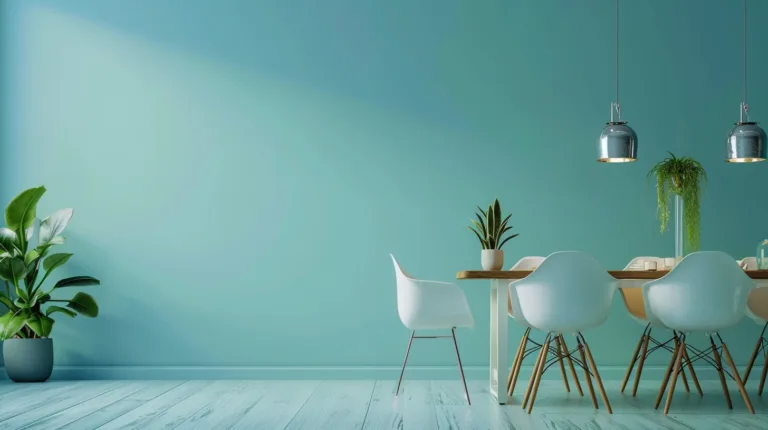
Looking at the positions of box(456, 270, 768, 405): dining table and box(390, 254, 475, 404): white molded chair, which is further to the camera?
box(390, 254, 475, 404): white molded chair

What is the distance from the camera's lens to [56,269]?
4.83 metres

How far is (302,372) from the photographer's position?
4.64 metres

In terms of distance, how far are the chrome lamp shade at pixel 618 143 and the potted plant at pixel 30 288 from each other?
301cm

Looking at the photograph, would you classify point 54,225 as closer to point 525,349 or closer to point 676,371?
point 525,349

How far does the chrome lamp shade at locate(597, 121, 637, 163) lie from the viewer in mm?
3945

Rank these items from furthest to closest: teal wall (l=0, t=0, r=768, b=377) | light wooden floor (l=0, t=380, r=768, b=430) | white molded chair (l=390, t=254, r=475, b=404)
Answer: teal wall (l=0, t=0, r=768, b=377), white molded chair (l=390, t=254, r=475, b=404), light wooden floor (l=0, t=380, r=768, b=430)

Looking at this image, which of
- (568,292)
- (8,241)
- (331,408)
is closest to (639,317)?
(568,292)

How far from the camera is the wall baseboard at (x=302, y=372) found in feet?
15.2

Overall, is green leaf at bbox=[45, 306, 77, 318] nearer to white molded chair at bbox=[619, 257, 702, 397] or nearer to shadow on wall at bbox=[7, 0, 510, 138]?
shadow on wall at bbox=[7, 0, 510, 138]

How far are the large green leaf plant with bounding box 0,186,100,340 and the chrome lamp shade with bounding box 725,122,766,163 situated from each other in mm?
3640

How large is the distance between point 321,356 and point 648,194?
89.2 inches

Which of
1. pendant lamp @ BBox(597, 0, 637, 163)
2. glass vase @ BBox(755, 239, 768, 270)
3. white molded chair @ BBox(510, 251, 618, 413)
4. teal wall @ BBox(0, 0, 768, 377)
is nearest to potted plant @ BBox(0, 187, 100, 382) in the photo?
teal wall @ BBox(0, 0, 768, 377)

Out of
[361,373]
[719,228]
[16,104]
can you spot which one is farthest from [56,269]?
[719,228]

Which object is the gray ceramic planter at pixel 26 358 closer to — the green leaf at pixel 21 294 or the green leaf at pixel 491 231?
the green leaf at pixel 21 294
